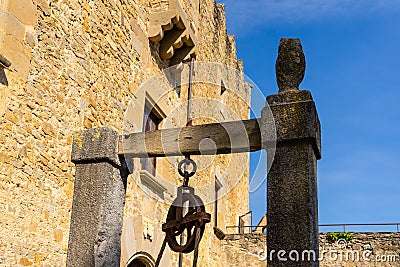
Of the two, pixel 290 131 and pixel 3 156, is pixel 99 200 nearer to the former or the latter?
pixel 3 156

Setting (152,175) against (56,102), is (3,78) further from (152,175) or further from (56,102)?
(152,175)

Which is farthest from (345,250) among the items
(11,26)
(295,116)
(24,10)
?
(11,26)

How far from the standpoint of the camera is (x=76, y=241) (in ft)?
12.2

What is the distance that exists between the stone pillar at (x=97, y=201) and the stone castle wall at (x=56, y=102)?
2.88 ft

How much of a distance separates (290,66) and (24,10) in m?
2.62

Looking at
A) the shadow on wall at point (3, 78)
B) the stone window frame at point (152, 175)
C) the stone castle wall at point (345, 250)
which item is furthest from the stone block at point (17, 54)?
the stone castle wall at point (345, 250)

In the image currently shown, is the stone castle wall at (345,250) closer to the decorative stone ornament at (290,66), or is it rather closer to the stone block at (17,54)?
the stone block at (17,54)

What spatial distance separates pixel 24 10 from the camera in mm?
4746

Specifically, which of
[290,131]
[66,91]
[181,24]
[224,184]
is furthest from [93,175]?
[224,184]

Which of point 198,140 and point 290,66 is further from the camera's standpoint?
point 198,140

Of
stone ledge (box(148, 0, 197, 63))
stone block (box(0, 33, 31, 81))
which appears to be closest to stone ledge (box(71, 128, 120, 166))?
stone block (box(0, 33, 31, 81))

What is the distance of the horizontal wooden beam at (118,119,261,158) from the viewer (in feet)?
11.7

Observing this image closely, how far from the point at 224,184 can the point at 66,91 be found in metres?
8.01

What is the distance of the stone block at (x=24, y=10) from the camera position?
4.59m
